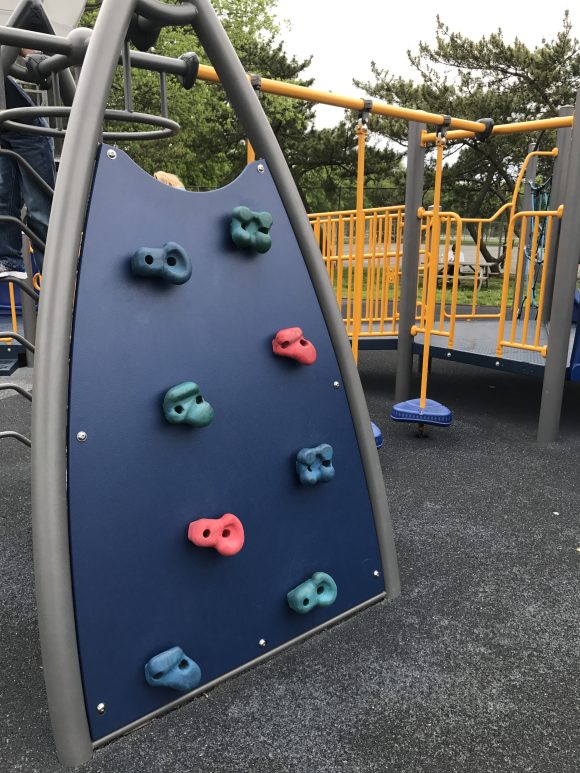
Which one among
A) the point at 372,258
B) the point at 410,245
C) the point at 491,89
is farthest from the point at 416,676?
the point at 491,89

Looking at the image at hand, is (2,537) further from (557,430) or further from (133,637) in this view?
(557,430)

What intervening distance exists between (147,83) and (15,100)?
13.7 meters

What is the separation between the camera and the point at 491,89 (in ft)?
49.1

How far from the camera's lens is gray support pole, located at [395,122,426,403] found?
427 cm

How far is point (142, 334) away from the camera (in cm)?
151

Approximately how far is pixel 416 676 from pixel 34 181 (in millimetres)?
2020

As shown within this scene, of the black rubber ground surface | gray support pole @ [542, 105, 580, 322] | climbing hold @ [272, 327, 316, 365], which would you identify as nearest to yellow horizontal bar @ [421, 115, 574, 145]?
gray support pole @ [542, 105, 580, 322]

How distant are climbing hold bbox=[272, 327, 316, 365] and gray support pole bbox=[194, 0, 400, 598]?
156 millimetres

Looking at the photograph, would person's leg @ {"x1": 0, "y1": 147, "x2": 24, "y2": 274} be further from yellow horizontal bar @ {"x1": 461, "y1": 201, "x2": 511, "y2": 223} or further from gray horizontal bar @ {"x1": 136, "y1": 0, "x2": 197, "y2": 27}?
yellow horizontal bar @ {"x1": 461, "y1": 201, "x2": 511, "y2": 223}

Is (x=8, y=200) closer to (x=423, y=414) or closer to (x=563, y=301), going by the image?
(x=423, y=414)

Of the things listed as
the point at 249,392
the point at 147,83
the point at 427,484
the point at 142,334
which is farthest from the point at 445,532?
the point at 147,83

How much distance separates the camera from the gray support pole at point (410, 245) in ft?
14.0

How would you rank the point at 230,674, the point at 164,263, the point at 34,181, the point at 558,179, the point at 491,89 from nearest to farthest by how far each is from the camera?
the point at 164,263
the point at 230,674
the point at 34,181
the point at 558,179
the point at 491,89

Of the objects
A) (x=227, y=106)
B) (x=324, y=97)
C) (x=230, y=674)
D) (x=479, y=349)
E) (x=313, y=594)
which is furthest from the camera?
(x=227, y=106)
